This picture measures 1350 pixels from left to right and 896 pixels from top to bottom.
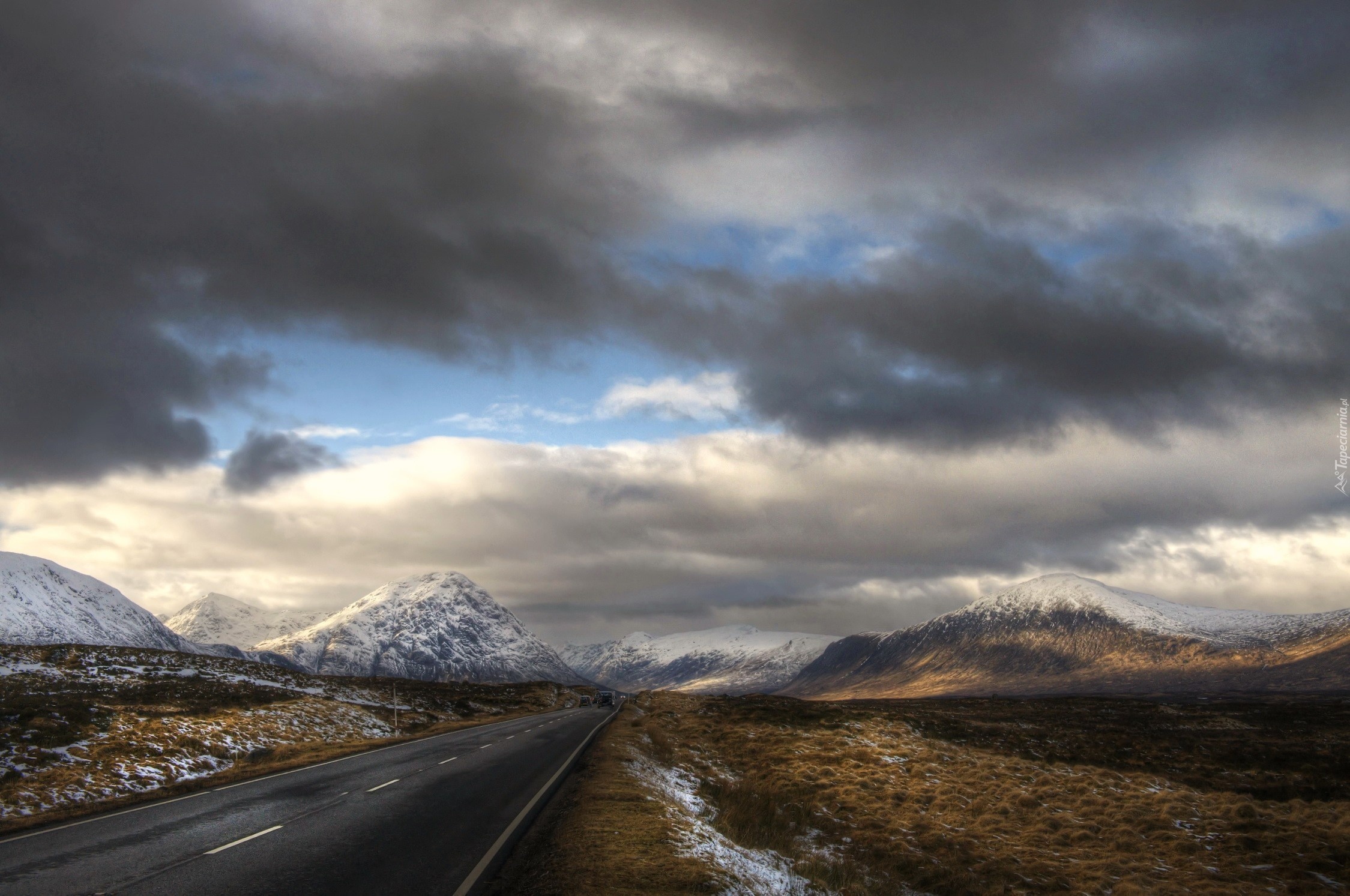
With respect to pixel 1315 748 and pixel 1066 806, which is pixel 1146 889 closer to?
pixel 1066 806

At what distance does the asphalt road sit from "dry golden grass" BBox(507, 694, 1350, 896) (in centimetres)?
204

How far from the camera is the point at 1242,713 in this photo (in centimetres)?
8019

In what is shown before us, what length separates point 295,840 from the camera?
13.5 meters

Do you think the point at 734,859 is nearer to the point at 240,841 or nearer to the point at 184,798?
the point at 240,841

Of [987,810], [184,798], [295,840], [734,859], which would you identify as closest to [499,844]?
[295,840]

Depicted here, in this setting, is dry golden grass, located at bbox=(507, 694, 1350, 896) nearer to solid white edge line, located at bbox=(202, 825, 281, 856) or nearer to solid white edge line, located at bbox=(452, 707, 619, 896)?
solid white edge line, located at bbox=(452, 707, 619, 896)

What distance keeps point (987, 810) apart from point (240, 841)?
66.8 ft

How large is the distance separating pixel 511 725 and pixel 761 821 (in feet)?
116

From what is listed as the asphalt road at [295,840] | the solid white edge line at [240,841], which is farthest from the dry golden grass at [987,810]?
the solid white edge line at [240,841]

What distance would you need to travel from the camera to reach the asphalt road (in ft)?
35.4

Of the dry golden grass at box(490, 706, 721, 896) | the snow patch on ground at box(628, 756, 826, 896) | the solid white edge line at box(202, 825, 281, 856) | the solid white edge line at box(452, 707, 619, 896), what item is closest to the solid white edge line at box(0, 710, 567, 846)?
the solid white edge line at box(202, 825, 281, 856)

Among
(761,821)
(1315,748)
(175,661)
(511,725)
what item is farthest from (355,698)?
(1315,748)

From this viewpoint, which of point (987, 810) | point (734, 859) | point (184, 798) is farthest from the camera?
point (987, 810)

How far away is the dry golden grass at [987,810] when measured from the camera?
1672cm
